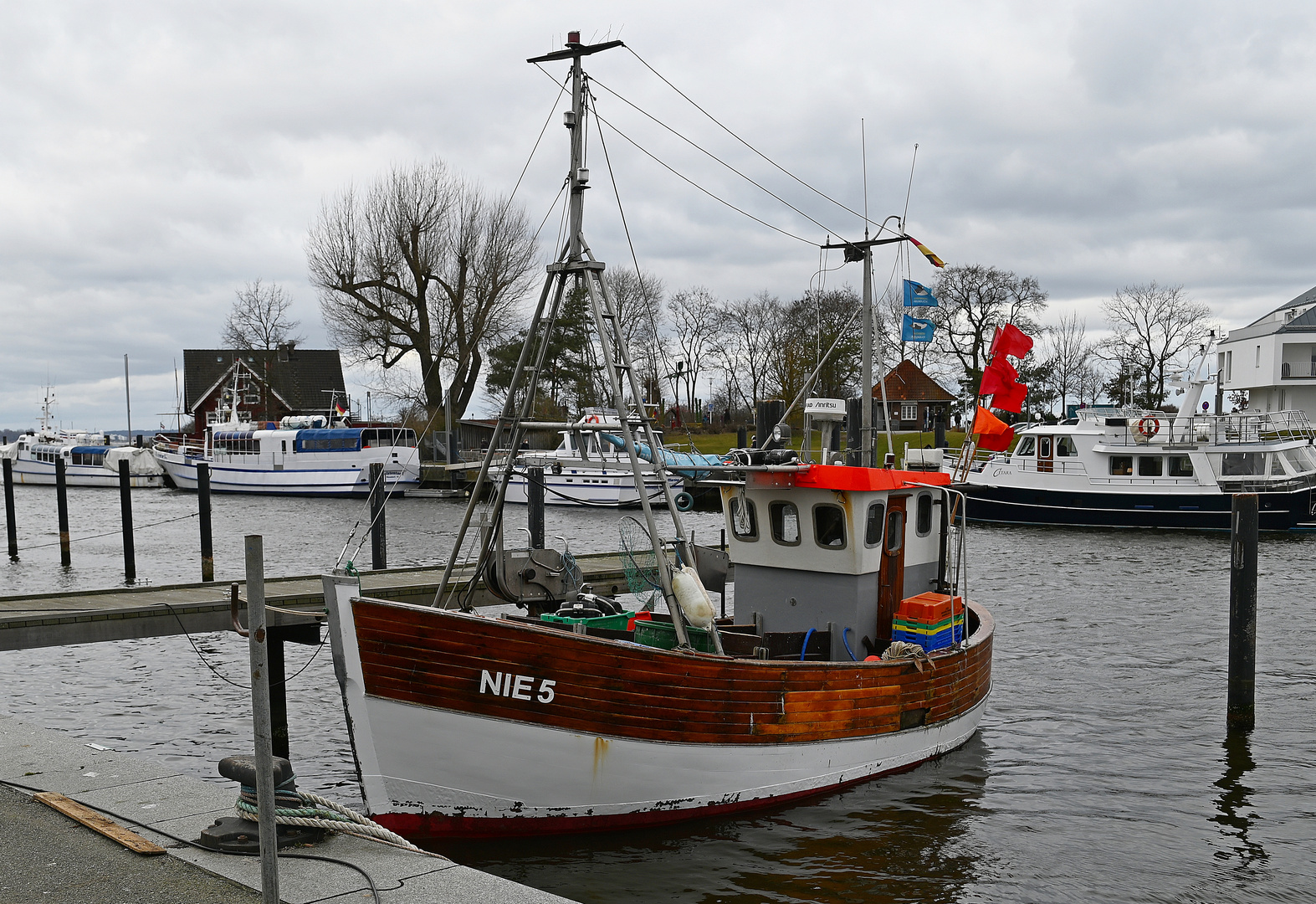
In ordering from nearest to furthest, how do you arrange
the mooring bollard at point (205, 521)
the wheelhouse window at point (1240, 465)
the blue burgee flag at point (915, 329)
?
the blue burgee flag at point (915, 329) < the mooring bollard at point (205, 521) < the wheelhouse window at point (1240, 465)

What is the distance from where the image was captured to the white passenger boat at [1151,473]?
32531 mm

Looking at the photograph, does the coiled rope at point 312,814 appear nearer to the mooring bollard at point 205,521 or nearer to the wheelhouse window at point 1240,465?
the mooring bollard at point 205,521

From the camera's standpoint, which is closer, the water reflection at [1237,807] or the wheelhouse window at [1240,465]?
the water reflection at [1237,807]

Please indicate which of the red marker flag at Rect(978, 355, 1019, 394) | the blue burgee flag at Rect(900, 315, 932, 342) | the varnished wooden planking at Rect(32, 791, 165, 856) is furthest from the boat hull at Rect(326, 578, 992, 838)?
the blue burgee flag at Rect(900, 315, 932, 342)

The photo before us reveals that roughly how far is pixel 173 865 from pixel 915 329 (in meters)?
10.5

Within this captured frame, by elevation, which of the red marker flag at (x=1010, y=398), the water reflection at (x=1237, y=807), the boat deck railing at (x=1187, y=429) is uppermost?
the red marker flag at (x=1010, y=398)

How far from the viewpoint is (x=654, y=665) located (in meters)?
7.73

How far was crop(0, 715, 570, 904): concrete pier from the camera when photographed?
16.1 ft

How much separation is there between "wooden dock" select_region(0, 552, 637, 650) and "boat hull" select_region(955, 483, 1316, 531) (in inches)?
960

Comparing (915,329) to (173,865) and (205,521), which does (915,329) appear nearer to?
(173,865)

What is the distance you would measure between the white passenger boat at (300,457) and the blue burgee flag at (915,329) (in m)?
34.3

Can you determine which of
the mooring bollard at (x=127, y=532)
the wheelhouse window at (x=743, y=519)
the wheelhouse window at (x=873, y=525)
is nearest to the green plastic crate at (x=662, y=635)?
the wheelhouse window at (x=743, y=519)

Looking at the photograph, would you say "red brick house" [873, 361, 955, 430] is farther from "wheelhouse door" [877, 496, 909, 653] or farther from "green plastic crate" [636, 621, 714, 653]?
"green plastic crate" [636, 621, 714, 653]

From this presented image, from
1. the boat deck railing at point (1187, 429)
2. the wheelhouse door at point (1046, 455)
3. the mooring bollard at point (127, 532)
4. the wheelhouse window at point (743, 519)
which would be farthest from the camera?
the wheelhouse door at point (1046, 455)
